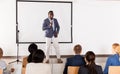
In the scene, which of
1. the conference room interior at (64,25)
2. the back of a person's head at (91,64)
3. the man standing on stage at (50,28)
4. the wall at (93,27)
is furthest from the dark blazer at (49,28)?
the back of a person's head at (91,64)

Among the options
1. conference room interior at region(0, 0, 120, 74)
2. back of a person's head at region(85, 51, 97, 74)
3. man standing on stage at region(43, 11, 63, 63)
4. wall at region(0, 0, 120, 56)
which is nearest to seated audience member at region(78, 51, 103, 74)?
back of a person's head at region(85, 51, 97, 74)

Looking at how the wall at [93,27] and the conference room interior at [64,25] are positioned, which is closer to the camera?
the conference room interior at [64,25]

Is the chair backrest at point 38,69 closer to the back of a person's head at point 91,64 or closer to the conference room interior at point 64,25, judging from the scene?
the back of a person's head at point 91,64

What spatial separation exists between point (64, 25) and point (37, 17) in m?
0.99

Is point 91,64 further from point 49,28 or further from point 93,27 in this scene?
point 93,27

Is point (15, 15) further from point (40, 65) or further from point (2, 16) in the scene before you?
point (40, 65)

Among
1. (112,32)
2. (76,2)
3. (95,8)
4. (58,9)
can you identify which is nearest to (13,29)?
(58,9)

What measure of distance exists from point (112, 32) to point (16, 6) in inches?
138

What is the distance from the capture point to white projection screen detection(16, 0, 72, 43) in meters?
8.55

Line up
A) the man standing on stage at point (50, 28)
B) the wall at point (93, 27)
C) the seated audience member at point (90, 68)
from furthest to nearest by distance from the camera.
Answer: the wall at point (93, 27)
the man standing on stage at point (50, 28)
the seated audience member at point (90, 68)

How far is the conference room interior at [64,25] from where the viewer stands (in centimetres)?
853

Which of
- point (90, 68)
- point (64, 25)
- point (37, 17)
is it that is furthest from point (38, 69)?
point (64, 25)

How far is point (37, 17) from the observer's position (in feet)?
28.5

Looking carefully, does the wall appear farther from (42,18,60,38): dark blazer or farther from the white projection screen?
(42,18,60,38): dark blazer
